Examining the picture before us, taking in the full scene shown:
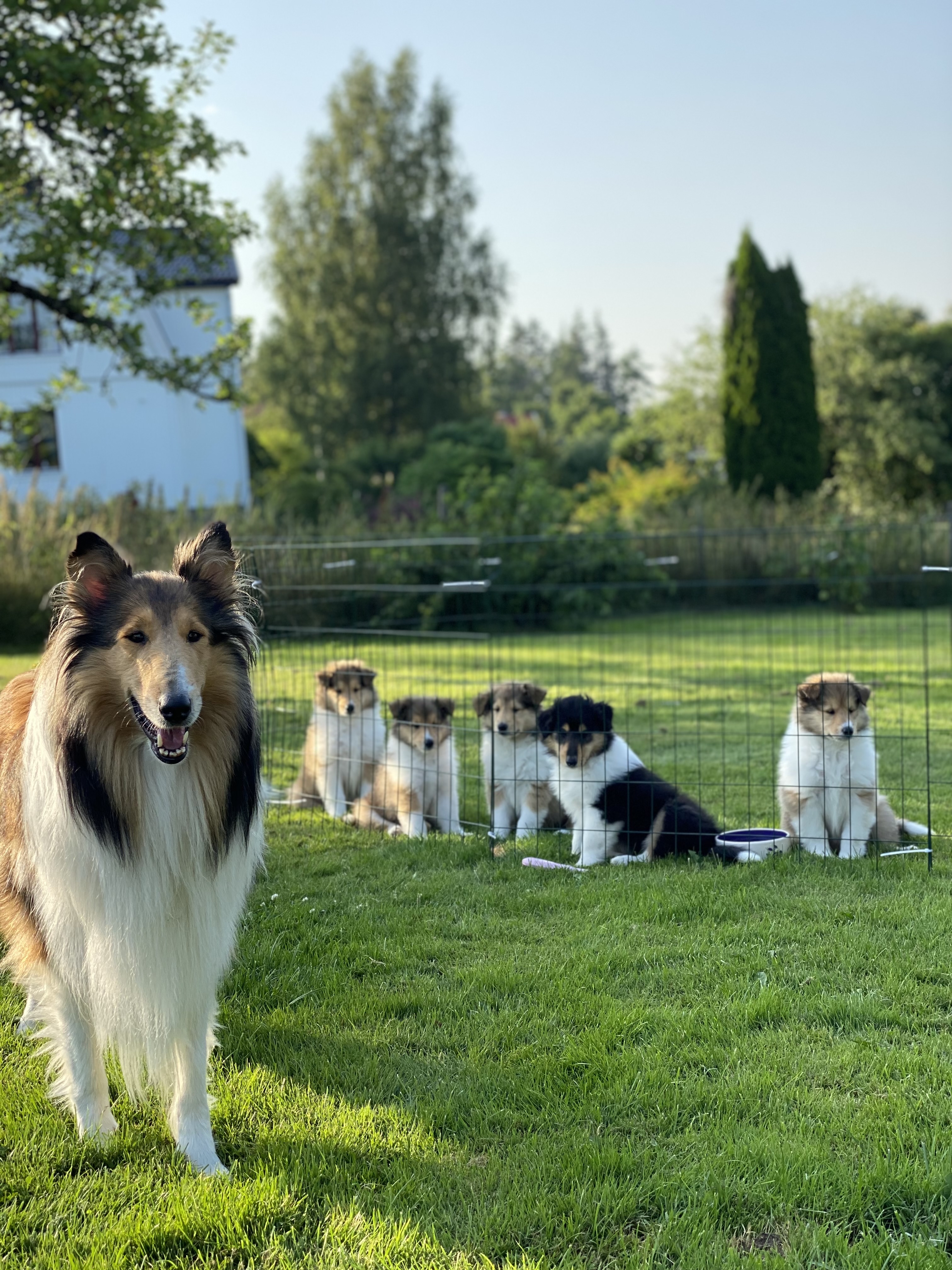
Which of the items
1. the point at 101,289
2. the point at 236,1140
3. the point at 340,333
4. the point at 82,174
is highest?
the point at 340,333

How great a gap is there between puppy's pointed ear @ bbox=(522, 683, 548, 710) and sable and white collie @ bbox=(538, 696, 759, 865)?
0.58 metres

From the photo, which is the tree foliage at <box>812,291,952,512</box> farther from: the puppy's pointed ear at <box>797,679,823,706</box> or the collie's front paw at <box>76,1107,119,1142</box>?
the collie's front paw at <box>76,1107,119,1142</box>

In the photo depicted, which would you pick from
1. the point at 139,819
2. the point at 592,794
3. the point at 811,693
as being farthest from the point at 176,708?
the point at 811,693

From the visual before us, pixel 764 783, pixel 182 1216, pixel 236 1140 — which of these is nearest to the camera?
pixel 182 1216

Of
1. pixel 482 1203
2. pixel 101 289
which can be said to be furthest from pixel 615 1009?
pixel 101 289

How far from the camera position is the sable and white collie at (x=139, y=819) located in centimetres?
252

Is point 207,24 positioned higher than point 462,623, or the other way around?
point 207,24

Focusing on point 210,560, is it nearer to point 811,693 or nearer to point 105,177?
point 811,693

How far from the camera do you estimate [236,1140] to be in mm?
2678

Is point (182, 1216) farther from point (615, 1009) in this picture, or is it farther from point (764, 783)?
point (764, 783)

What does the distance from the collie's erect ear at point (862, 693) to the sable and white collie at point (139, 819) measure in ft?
10.2

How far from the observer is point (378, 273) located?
110 feet

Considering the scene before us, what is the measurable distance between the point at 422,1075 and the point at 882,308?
95.7 feet

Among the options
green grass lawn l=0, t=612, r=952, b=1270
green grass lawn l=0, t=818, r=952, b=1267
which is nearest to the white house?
green grass lawn l=0, t=612, r=952, b=1270
